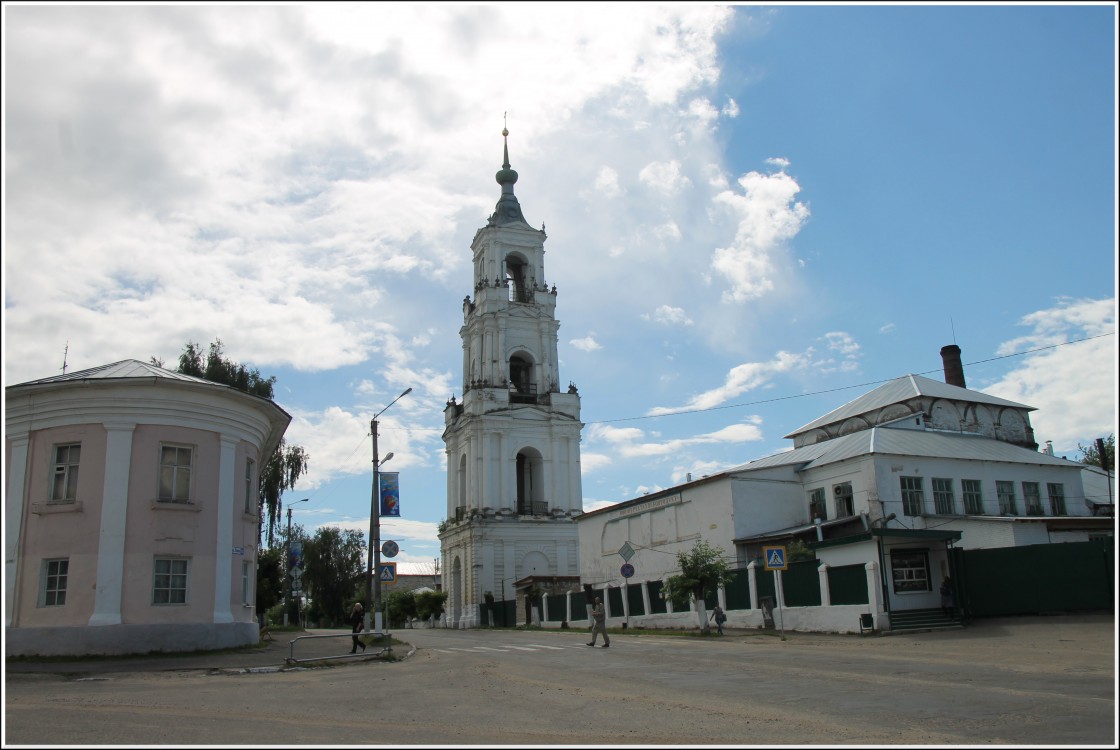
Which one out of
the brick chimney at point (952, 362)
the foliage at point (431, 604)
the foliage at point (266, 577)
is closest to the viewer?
the foliage at point (266, 577)

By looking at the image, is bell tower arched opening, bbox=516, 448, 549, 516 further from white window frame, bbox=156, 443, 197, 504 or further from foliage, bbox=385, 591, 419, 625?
white window frame, bbox=156, 443, 197, 504

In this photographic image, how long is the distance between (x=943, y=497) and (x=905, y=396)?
7.84 metres

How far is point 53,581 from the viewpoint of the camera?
22.0 meters

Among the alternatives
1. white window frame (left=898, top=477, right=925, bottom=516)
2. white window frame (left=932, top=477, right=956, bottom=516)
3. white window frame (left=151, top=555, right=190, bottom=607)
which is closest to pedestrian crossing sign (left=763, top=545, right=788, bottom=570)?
white window frame (left=898, top=477, right=925, bottom=516)

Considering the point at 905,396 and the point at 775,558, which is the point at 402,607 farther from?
the point at 775,558

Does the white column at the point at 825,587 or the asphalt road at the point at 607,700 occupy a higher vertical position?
the white column at the point at 825,587

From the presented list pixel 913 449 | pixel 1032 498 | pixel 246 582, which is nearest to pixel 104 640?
pixel 246 582

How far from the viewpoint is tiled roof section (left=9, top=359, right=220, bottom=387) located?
22734 millimetres

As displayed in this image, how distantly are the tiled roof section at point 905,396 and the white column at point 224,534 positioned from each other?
107 ft

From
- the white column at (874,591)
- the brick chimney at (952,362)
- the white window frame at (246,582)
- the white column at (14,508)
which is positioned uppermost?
the brick chimney at (952,362)

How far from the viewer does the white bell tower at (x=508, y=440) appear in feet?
201

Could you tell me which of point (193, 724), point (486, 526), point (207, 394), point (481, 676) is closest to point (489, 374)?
point (486, 526)

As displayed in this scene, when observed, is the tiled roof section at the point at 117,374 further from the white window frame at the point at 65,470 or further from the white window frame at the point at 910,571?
the white window frame at the point at 910,571

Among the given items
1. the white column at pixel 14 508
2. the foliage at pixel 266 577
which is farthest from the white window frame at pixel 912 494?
the white column at pixel 14 508
